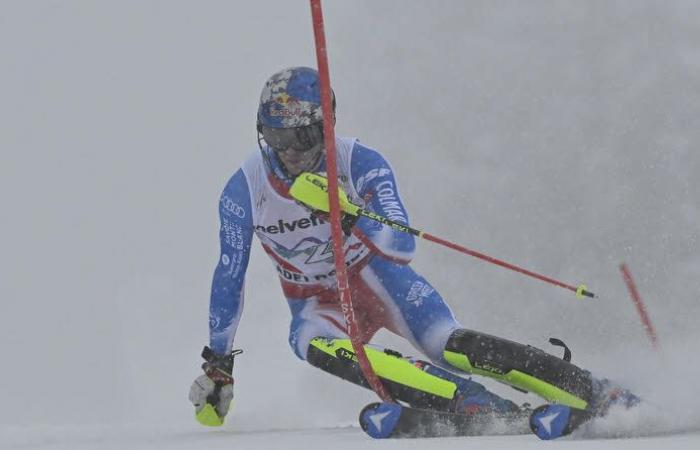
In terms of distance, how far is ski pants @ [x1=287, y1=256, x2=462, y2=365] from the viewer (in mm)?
6152

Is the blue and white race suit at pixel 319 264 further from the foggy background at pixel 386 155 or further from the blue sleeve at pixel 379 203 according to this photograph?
the foggy background at pixel 386 155

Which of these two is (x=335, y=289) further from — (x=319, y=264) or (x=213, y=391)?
(x=213, y=391)

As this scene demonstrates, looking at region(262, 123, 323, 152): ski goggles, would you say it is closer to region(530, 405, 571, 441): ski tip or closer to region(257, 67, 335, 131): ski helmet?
region(257, 67, 335, 131): ski helmet

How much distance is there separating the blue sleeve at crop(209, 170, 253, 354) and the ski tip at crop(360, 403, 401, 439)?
1625 millimetres

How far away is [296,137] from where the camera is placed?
5934 mm

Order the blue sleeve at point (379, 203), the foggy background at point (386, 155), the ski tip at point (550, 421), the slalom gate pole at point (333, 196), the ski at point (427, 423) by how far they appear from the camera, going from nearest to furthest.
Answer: the ski tip at point (550, 421), the ski at point (427, 423), the slalom gate pole at point (333, 196), the blue sleeve at point (379, 203), the foggy background at point (386, 155)

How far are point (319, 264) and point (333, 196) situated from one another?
134 cm

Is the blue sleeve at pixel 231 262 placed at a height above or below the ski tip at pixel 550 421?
above

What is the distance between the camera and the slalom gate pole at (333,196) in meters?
5.12

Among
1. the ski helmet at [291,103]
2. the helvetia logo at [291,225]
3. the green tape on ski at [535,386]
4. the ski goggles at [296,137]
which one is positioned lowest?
the green tape on ski at [535,386]

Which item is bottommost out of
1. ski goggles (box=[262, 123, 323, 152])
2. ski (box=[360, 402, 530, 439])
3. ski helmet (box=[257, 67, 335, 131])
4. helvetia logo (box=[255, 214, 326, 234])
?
ski (box=[360, 402, 530, 439])

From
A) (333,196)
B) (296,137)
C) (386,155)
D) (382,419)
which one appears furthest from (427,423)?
(386,155)

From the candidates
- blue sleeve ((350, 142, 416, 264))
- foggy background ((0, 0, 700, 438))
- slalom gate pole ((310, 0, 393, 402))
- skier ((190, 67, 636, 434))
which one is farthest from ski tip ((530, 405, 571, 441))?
foggy background ((0, 0, 700, 438))

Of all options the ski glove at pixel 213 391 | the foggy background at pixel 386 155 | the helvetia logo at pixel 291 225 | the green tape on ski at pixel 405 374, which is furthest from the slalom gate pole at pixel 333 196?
the foggy background at pixel 386 155
